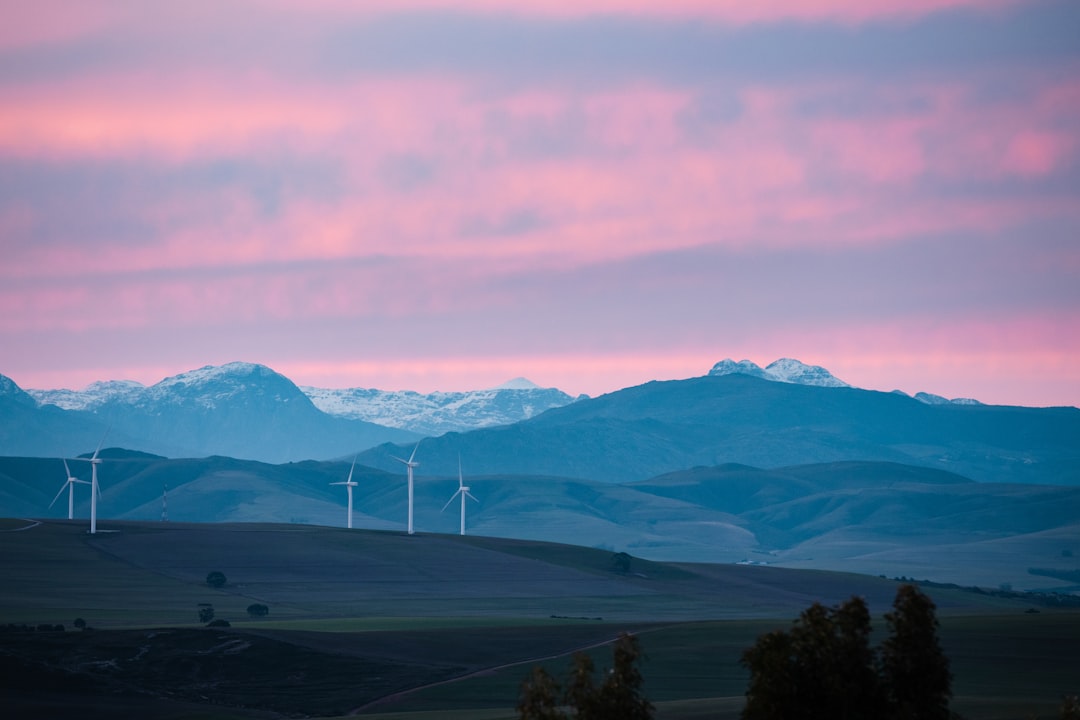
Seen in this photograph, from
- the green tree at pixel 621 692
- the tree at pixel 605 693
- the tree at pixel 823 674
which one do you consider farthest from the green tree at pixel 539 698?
the tree at pixel 823 674

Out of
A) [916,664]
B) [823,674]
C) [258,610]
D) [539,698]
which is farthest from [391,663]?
[823,674]

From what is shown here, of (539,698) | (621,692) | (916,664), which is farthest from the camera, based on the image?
(916,664)

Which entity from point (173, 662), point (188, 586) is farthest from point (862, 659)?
point (188, 586)

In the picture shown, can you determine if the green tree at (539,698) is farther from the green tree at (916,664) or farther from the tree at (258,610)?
the tree at (258,610)

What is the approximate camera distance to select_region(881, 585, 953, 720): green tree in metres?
36.1

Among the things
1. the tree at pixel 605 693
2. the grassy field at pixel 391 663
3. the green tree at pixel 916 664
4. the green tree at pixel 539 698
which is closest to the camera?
the tree at pixel 605 693

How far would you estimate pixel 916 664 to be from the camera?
1428 inches

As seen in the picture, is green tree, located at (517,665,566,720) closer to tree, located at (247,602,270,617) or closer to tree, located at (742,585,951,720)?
tree, located at (742,585,951,720)

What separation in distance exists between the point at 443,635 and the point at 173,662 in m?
25.0

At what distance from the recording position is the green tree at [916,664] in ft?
118

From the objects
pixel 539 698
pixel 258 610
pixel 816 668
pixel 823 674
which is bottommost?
pixel 539 698

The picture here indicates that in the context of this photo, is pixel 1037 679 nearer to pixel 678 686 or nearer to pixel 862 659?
pixel 678 686

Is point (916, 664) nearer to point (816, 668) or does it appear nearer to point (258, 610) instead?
point (816, 668)

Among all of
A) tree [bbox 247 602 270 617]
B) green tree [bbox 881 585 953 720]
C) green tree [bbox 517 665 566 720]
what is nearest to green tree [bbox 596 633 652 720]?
green tree [bbox 517 665 566 720]
